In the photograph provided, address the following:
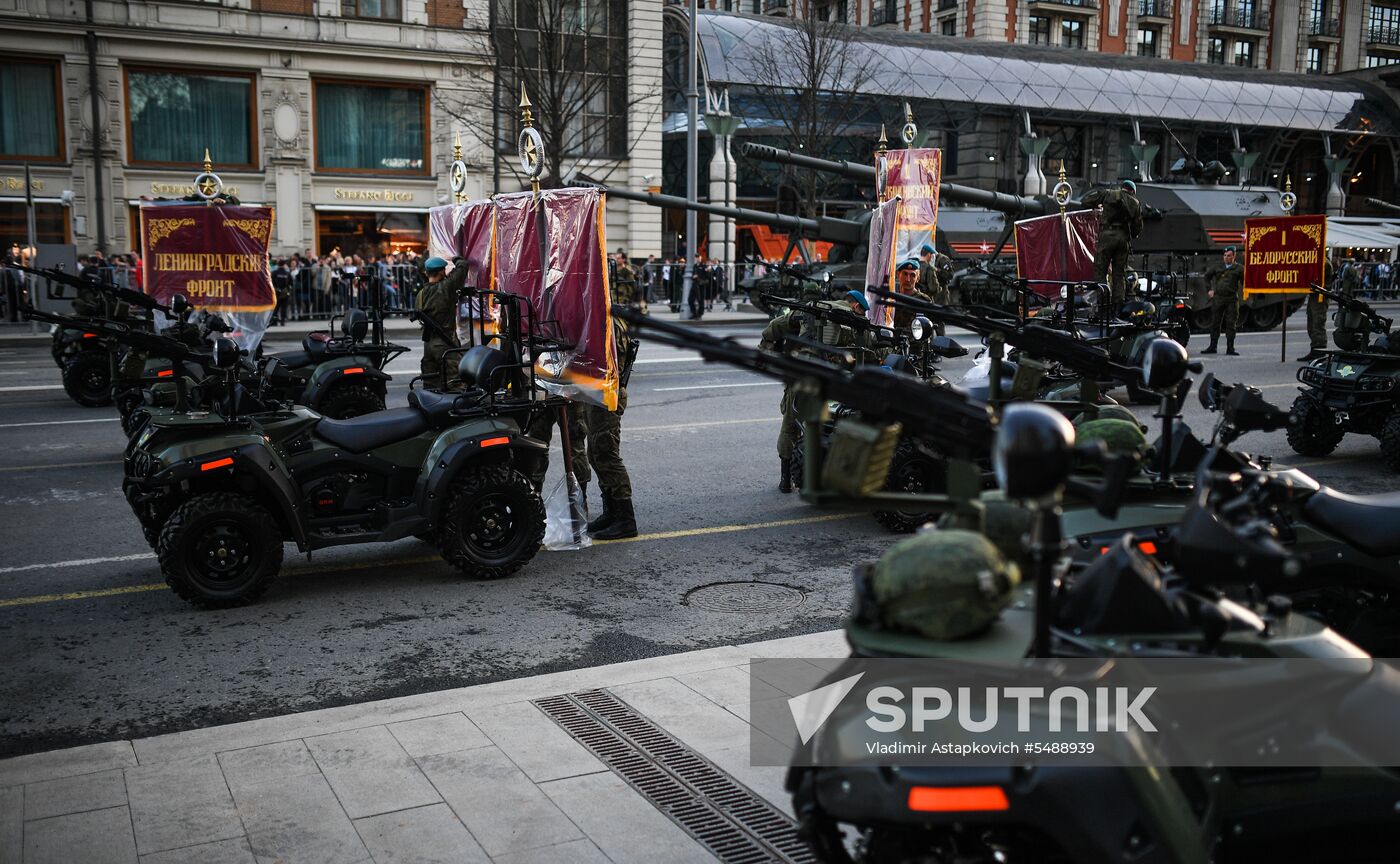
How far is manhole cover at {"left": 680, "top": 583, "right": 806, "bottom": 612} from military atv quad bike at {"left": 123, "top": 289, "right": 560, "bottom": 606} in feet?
3.92

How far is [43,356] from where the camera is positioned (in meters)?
22.2

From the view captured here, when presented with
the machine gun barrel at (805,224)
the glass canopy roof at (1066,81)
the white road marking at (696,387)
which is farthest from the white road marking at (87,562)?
the glass canopy roof at (1066,81)

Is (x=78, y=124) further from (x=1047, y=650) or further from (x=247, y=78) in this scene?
(x=1047, y=650)

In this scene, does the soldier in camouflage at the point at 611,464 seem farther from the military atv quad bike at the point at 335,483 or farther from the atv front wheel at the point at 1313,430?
the atv front wheel at the point at 1313,430

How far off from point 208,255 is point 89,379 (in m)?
2.61

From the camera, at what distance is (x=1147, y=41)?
207 feet

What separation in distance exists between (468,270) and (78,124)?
83.3 ft

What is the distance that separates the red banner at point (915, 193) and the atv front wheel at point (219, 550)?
9.83 m

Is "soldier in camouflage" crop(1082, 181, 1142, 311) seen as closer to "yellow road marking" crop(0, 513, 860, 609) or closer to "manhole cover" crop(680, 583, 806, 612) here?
"yellow road marking" crop(0, 513, 860, 609)

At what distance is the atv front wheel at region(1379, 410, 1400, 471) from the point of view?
37.4 ft

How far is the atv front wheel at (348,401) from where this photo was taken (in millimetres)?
12698

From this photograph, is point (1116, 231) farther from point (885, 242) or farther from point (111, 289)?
point (111, 289)

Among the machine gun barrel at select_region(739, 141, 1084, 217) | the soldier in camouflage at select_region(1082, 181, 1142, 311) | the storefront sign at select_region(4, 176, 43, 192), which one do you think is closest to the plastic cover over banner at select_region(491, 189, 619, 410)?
the soldier in camouflage at select_region(1082, 181, 1142, 311)

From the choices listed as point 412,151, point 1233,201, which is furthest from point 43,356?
point 1233,201
